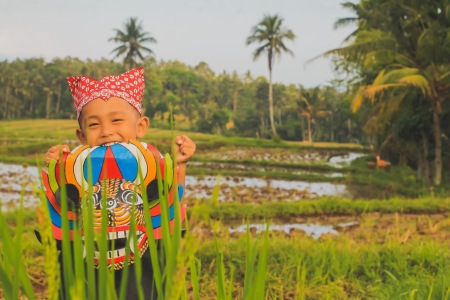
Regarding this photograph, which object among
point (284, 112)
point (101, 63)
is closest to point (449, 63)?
point (284, 112)

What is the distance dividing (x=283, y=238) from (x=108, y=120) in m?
2.61

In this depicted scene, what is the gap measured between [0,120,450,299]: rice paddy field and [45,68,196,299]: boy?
0.18 meters

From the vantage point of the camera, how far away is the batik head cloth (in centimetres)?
125

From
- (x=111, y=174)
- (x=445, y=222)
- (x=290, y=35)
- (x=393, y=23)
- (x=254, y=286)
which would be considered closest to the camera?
(x=254, y=286)

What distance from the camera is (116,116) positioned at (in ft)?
4.05

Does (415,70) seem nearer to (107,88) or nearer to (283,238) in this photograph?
(283,238)

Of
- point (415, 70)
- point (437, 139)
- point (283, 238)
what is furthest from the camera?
point (437, 139)

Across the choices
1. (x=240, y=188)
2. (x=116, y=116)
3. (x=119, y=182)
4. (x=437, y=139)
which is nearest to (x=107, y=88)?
(x=116, y=116)

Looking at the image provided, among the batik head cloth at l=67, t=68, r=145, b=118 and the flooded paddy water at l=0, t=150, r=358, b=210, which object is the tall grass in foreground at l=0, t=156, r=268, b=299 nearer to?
the batik head cloth at l=67, t=68, r=145, b=118

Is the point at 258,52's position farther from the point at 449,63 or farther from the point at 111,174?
the point at 111,174

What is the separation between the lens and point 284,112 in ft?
137

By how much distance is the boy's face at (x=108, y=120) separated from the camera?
1197 millimetres

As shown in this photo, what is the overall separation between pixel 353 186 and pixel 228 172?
3218 millimetres

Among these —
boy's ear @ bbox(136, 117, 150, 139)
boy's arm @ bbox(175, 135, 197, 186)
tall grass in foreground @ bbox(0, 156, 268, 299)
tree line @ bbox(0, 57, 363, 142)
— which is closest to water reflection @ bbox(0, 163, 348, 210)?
boy's ear @ bbox(136, 117, 150, 139)
